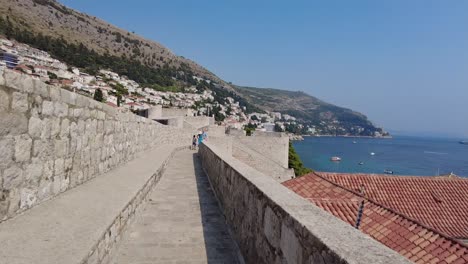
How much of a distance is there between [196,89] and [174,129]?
397 ft

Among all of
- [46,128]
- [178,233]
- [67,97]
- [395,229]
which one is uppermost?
[67,97]

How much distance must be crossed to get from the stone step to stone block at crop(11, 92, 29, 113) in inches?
35.4

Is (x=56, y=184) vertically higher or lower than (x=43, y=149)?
lower

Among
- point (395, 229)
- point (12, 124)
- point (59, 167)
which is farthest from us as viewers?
point (395, 229)

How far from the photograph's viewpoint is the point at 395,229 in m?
8.91

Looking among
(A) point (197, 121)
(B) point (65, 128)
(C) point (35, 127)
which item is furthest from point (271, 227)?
(A) point (197, 121)

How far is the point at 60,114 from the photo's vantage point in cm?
409

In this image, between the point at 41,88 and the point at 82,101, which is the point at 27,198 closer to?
the point at 41,88

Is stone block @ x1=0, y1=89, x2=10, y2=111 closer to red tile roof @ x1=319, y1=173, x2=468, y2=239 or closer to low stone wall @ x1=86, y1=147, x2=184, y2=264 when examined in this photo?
low stone wall @ x1=86, y1=147, x2=184, y2=264

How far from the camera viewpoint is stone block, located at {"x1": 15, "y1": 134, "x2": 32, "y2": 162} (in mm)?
3203

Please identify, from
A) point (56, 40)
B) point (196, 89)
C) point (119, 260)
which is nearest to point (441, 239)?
point (119, 260)

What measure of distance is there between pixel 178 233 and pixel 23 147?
2133 mm

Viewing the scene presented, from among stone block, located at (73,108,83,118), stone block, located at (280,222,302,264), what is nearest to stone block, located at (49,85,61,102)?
stone block, located at (73,108,83,118)

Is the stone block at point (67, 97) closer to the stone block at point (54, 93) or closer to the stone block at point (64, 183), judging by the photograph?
the stone block at point (54, 93)
